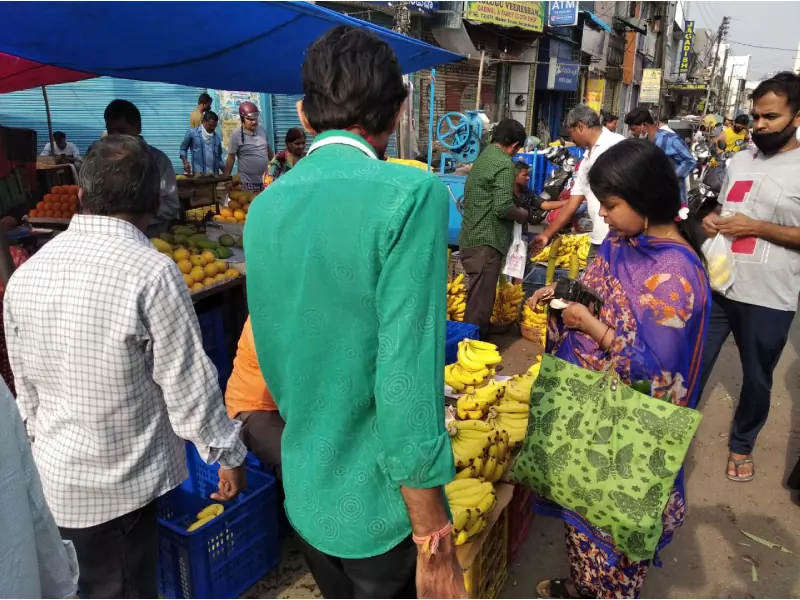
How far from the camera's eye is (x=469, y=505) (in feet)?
7.23

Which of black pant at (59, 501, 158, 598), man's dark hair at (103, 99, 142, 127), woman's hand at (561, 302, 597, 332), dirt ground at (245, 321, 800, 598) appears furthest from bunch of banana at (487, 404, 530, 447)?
man's dark hair at (103, 99, 142, 127)

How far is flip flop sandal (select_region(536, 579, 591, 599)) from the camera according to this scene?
8.18 ft

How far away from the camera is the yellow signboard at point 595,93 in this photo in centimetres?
2041

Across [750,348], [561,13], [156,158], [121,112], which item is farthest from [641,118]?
[561,13]

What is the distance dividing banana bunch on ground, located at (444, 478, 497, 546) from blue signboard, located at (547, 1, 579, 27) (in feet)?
58.3

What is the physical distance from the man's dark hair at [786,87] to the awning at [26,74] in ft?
17.4

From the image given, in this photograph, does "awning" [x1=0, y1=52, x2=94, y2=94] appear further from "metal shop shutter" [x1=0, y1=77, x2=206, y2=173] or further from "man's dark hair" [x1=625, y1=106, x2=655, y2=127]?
"man's dark hair" [x1=625, y1=106, x2=655, y2=127]

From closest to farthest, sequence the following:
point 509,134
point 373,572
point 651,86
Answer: point 373,572 → point 509,134 → point 651,86

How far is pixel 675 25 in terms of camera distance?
136 ft

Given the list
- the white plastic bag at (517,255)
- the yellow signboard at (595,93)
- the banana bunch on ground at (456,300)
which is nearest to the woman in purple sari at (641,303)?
the white plastic bag at (517,255)

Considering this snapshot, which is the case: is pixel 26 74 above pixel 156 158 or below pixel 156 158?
above

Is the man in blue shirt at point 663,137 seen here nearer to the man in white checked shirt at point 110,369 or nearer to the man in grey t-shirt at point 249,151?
the man in grey t-shirt at point 249,151

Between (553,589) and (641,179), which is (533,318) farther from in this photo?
(641,179)

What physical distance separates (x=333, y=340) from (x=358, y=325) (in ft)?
0.23
